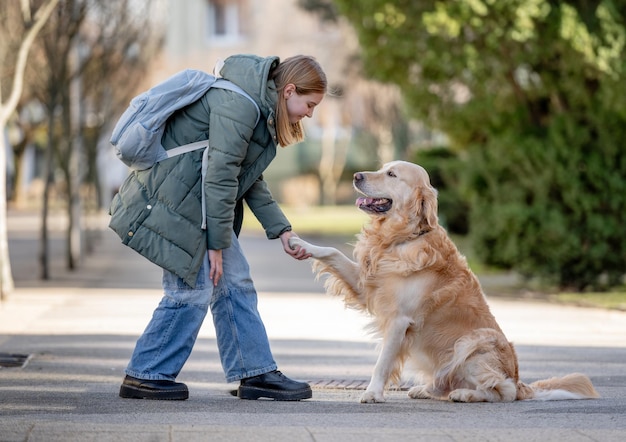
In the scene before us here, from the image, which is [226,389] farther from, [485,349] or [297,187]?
[297,187]

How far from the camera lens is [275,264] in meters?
23.8

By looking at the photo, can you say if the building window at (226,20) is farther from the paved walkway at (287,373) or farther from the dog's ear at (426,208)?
the dog's ear at (426,208)

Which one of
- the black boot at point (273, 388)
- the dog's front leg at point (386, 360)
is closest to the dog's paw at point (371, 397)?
the dog's front leg at point (386, 360)

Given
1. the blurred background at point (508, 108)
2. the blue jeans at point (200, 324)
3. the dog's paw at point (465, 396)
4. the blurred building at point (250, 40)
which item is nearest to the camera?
the blue jeans at point (200, 324)

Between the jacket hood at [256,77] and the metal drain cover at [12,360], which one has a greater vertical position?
the jacket hood at [256,77]

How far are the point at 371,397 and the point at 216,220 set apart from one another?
1.44m

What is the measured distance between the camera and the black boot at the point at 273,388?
287 inches

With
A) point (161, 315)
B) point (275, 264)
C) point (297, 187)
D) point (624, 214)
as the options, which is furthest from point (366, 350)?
point (297, 187)

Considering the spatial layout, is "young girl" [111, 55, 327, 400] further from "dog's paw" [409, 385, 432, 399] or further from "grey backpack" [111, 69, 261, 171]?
"dog's paw" [409, 385, 432, 399]

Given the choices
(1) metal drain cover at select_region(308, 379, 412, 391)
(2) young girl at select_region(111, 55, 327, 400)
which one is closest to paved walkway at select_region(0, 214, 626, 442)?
(1) metal drain cover at select_region(308, 379, 412, 391)

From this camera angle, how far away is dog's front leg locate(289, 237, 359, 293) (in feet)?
24.6

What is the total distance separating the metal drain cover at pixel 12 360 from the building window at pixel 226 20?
50.8 metres

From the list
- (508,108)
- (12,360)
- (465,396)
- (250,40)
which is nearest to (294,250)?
(465,396)

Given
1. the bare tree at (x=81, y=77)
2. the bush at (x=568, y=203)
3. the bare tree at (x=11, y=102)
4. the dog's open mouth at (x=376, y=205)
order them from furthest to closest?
the bare tree at (x=81, y=77) → the bush at (x=568, y=203) → the bare tree at (x=11, y=102) → the dog's open mouth at (x=376, y=205)
